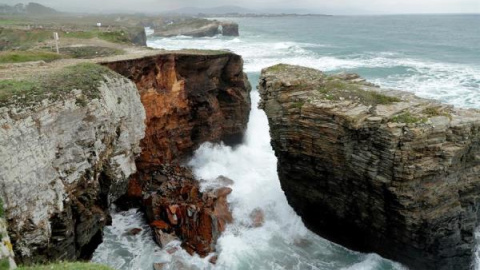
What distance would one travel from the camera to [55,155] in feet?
44.0

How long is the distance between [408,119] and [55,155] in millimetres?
12818

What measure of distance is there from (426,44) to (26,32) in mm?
69412

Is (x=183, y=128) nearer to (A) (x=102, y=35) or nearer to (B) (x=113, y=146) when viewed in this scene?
(B) (x=113, y=146)

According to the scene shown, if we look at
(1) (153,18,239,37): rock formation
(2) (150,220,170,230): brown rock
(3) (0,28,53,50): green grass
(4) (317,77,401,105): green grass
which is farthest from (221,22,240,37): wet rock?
(2) (150,220,170,230): brown rock

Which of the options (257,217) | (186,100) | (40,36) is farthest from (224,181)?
(40,36)

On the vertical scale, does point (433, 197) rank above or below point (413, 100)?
below

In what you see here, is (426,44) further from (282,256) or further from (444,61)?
(282,256)

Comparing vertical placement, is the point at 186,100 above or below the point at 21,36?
below

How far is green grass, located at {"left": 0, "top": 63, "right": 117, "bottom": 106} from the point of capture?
13039 millimetres

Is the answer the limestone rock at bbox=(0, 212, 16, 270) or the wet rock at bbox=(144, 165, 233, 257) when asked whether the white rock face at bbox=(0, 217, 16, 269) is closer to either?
the limestone rock at bbox=(0, 212, 16, 270)

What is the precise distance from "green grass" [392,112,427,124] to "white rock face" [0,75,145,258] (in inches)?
439

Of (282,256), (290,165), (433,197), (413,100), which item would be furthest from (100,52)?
(433,197)

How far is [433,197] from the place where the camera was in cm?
1539

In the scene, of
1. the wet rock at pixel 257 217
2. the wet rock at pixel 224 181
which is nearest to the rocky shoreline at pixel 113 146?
the wet rock at pixel 257 217
